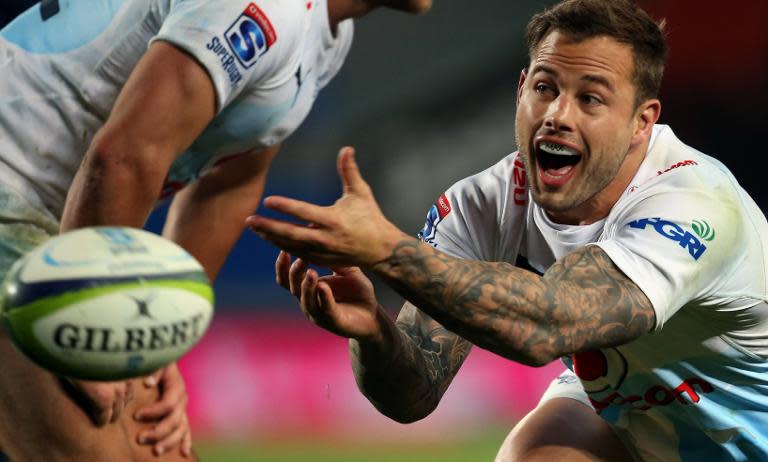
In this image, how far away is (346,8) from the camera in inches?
134

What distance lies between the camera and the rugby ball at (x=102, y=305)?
2.04 meters

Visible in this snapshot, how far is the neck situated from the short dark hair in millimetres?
783

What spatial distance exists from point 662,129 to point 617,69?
24cm

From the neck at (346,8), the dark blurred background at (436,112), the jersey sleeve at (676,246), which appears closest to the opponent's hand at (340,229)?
the jersey sleeve at (676,246)

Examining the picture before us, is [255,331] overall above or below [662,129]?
below

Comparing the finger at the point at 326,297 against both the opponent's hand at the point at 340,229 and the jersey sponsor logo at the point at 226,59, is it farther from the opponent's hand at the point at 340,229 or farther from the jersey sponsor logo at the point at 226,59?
the jersey sponsor logo at the point at 226,59

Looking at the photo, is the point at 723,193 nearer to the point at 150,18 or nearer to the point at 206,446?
the point at 150,18

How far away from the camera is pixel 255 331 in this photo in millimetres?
5645

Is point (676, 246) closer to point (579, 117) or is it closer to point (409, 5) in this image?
point (579, 117)

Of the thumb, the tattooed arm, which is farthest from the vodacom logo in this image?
the thumb

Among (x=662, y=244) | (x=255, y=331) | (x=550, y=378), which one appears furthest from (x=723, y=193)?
(x=255, y=331)

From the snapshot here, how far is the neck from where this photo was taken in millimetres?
3396

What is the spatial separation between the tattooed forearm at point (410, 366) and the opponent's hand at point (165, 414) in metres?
0.60

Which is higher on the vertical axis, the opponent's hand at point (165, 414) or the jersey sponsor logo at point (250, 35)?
the jersey sponsor logo at point (250, 35)
